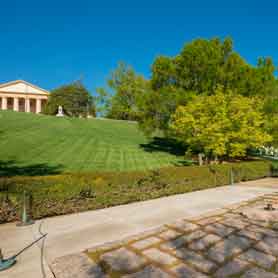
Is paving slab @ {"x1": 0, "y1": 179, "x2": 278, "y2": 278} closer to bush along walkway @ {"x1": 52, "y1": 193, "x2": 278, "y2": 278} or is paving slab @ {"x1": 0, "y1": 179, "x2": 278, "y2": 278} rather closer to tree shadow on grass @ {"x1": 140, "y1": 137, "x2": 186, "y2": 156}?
bush along walkway @ {"x1": 52, "y1": 193, "x2": 278, "y2": 278}

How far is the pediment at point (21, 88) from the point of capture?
6681 cm

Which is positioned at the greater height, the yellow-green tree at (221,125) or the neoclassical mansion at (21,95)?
the neoclassical mansion at (21,95)

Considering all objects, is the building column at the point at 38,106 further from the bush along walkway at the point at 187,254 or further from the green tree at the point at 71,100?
the bush along walkway at the point at 187,254

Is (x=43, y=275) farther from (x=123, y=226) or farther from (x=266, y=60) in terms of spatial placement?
(x=266, y=60)

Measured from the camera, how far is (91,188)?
661 centimetres

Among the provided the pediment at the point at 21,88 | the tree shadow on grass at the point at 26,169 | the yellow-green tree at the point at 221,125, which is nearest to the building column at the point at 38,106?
the pediment at the point at 21,88

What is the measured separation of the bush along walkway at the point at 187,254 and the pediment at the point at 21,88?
72880 millimetres

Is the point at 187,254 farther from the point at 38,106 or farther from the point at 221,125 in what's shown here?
the point at 38,106

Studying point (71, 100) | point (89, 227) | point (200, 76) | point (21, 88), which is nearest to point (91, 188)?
point (89, 227)

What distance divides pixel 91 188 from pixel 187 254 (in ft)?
12.0

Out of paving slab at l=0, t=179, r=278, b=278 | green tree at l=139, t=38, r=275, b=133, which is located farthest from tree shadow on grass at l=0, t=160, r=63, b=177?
green tree at l=139, t=38, r=275, b=133

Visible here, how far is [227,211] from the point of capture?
6594 millimetres

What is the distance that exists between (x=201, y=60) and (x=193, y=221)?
55.9 feet

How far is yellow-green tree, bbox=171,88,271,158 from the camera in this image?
501 inches
